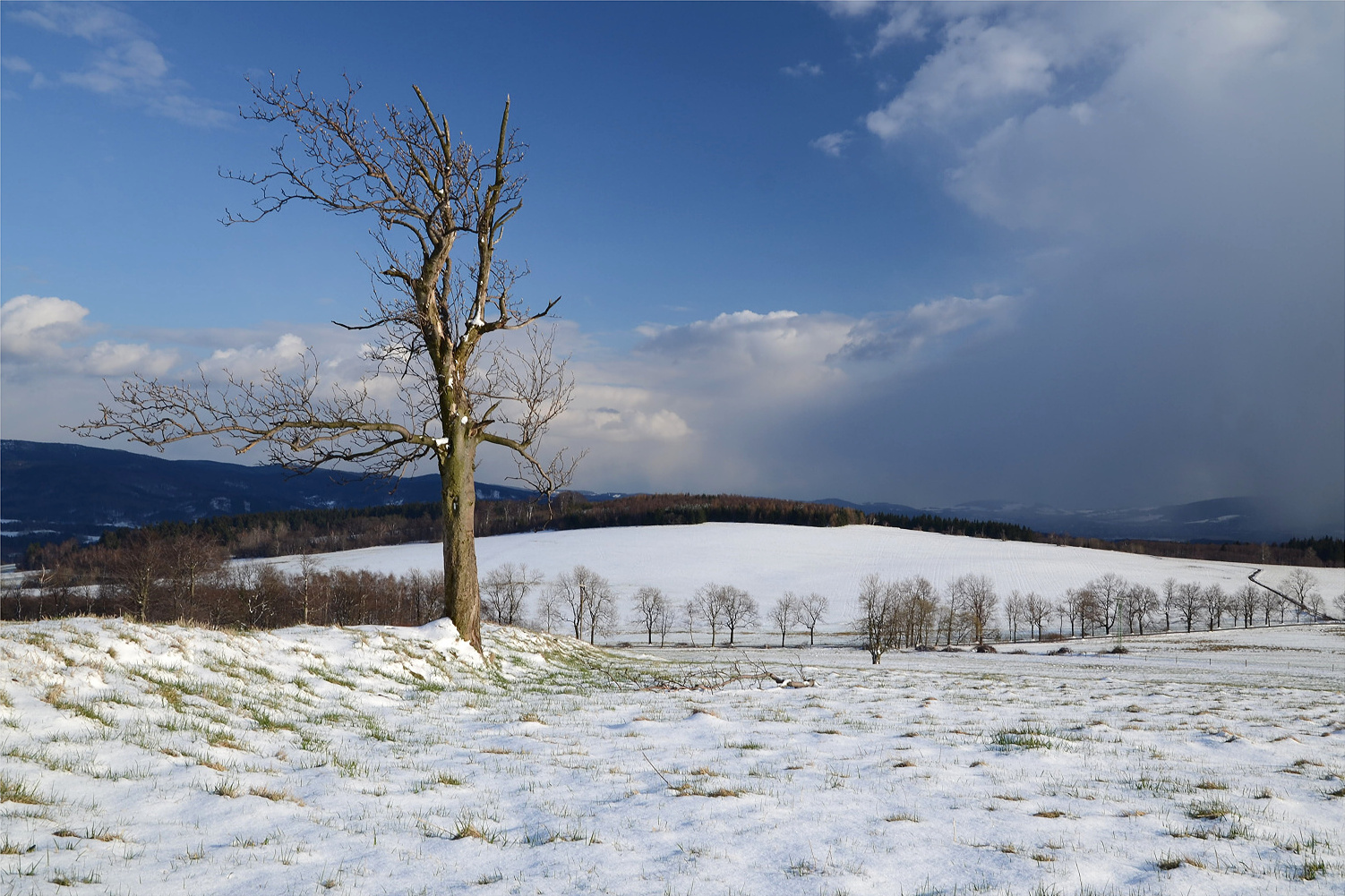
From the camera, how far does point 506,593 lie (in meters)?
109

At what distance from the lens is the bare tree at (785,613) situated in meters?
106

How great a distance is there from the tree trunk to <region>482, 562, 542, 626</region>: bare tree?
81.7m

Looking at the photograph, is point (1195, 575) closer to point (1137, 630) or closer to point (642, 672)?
point (1137, 630)

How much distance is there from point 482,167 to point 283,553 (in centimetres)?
16751

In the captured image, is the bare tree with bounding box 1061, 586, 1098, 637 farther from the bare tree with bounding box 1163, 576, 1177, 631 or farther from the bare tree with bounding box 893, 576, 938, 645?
the bare tree with bounding box 893, 576, 938, 645

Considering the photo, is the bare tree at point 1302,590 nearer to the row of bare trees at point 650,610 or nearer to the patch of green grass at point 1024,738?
the row of bare trees at point 650,610

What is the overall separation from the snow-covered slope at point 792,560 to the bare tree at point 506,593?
5.41 meters

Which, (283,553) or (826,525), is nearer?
(283,553)

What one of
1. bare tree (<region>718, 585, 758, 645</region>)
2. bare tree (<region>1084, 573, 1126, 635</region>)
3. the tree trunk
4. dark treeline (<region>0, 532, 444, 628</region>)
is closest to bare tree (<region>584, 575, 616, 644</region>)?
bare tree (<region>718, 585, 758, 645</region>)

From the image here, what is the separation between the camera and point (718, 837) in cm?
504

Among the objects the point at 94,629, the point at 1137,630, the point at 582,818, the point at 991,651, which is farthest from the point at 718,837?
the point at 1137,630

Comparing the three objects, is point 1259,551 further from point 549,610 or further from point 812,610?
point 549,610

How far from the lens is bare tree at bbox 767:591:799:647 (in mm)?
106250

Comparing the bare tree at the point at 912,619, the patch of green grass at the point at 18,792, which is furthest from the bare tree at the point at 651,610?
the patch of green grass at the point at 18,792
